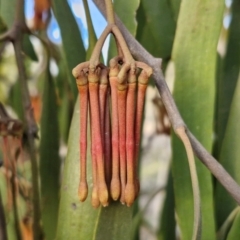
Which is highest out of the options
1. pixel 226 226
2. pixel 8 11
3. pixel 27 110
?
pixel 8 11

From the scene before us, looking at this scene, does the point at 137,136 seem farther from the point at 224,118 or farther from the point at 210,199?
the point at 224,118

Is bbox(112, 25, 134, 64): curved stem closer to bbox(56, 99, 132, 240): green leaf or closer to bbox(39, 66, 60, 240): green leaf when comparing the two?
bbox(56, 99, 132, 240): green leaf

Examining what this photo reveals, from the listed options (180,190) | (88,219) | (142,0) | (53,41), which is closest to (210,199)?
(180,190)

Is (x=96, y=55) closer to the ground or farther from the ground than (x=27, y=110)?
farther from the ground

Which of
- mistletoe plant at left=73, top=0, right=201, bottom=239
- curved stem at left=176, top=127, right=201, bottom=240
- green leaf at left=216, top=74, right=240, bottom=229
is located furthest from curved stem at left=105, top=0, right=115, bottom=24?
green leaf at left=216, top=74, right=240, bottom=229

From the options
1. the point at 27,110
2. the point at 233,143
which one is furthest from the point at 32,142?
the point at 233,143

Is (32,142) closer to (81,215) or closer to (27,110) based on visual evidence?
(27,110)
